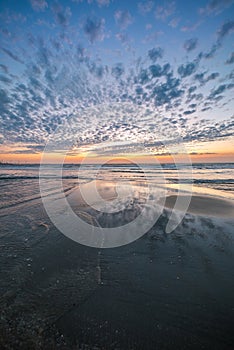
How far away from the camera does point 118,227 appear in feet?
21.6

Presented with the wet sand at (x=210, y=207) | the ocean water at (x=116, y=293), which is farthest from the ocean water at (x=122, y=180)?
the ocean water at (x=116, y=293)

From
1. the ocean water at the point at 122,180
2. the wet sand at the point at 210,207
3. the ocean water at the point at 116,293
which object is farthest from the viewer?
the ocean water at the point at 122,180

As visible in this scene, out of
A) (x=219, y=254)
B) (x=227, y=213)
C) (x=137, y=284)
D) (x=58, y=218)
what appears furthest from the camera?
(x=227, y=213)

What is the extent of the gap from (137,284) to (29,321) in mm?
1875

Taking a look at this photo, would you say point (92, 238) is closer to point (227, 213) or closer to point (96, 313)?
point (96, 313)

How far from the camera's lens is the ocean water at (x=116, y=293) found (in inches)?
98.6

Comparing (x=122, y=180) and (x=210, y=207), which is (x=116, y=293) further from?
(x=122, y=180)

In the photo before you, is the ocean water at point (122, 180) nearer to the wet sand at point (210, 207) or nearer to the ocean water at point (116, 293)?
the wet sand at point (210, 207)

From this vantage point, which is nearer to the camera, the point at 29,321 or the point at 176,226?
the point at 29,321

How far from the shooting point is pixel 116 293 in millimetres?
3316

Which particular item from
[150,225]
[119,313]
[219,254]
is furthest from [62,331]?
[150,225]

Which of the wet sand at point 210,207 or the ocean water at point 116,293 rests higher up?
the ocean water at point 116,293

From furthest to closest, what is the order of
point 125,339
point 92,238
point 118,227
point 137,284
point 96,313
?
point 118,227, point 92,238, point 137,284, point 96,313, point 125,339

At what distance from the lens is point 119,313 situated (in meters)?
2.90
